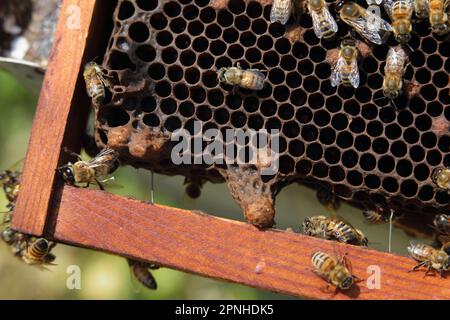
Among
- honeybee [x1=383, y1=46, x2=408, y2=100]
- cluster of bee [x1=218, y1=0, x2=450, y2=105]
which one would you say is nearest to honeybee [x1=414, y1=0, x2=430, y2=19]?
cluster of bee [x1=218, y1=0, x2=450, y2=105]

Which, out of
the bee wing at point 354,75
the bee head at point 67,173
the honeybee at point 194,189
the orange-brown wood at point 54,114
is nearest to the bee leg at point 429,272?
the bee wing at point 354,75

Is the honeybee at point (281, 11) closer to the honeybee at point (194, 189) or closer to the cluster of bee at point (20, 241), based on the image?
the honeybee at point (194, 189)

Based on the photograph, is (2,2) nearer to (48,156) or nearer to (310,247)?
(48,156)

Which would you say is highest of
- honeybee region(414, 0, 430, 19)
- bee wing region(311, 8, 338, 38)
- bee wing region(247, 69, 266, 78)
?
honeybee region(414, 0, 430, 19)

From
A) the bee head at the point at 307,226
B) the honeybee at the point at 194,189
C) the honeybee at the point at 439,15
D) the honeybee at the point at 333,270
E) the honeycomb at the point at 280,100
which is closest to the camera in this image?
the honeybee at the point at 333,270

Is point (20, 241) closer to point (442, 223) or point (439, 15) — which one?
point (442, 223)

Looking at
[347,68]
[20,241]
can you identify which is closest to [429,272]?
[347,68]

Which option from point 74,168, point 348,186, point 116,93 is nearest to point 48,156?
point 74,168

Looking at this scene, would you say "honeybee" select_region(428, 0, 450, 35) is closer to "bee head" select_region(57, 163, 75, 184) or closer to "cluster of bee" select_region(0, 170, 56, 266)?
"bee head" select_region(57, 163, 75, 184)
